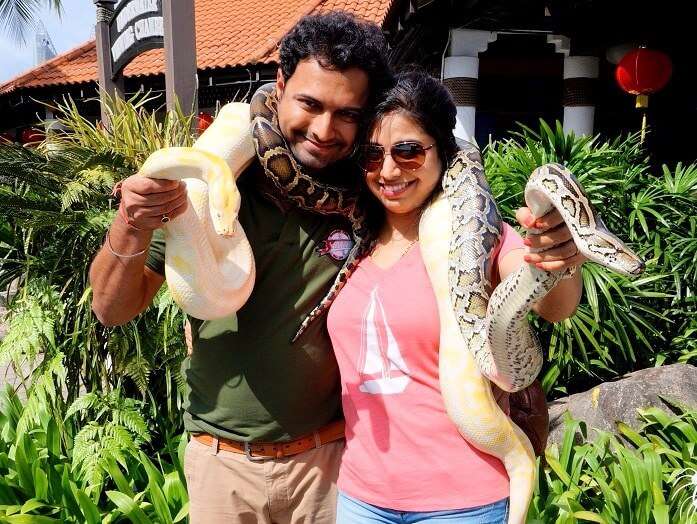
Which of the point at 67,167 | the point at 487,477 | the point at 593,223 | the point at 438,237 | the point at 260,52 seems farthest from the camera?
the point at 260,52

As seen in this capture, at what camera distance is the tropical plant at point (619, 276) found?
16.5 feet

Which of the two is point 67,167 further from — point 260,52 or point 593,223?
point 260,52

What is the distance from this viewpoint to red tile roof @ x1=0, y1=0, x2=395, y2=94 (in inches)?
506

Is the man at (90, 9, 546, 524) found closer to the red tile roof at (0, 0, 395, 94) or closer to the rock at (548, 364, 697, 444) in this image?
the rock at (548, 364, 697, 444)

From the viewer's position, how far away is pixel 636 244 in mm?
5680

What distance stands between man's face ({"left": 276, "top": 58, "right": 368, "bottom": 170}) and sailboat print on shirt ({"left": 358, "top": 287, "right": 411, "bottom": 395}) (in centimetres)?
51

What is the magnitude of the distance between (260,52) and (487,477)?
458 inches

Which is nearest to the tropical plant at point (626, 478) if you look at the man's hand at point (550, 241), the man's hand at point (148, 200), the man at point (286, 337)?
the man at point (286, 337)

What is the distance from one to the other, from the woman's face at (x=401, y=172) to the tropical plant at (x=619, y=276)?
3.01 meters

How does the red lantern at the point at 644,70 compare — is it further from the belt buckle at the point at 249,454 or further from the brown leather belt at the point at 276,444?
the belt buckle at the point at 249,454

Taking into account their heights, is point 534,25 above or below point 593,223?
above

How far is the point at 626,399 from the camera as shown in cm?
456

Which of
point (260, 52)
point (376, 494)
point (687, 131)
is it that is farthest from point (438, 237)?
point (260, 52)

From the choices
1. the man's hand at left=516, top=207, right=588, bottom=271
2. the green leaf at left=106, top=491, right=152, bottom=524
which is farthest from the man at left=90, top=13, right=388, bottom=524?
the green leaf at left=106, top=491, right=152, bottom=524
